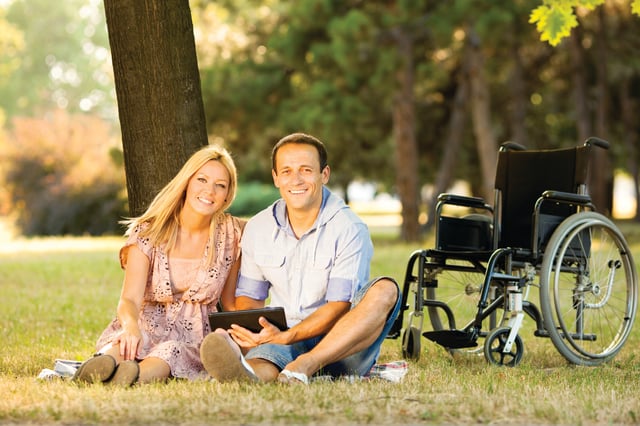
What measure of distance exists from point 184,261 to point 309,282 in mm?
720

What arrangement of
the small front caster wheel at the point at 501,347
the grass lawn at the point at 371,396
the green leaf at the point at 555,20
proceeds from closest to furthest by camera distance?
1. the grass lawn at the point at 371,396
2. the small front caster wheel at the point at 501,347
3. the green leaf at the point at 555,20

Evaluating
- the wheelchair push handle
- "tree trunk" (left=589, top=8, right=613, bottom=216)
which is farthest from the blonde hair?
"tree trunk" (left=589, top=8, right=613, bottom=216)

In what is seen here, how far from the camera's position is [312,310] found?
5121mm

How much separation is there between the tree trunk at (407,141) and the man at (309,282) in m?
13.4

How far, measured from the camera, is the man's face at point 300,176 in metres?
5.06

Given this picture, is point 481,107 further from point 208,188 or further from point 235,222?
point 208,188

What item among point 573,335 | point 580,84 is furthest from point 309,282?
point 580,84

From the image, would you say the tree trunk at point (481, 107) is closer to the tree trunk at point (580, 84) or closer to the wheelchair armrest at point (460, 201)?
the tree trunk at point (580, 84)

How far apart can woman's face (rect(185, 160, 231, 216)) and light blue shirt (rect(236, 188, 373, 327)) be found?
0.22 m

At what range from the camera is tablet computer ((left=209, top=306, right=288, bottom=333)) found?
4859 mm

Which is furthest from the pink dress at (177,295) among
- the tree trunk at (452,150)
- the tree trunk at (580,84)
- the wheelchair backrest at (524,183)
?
the tree trunk at (580,84)

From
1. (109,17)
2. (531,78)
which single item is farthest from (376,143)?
(109,17)

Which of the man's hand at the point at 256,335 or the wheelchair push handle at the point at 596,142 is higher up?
the wheelchair push handle at the point at 596,142

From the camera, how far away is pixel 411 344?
6.18 m
